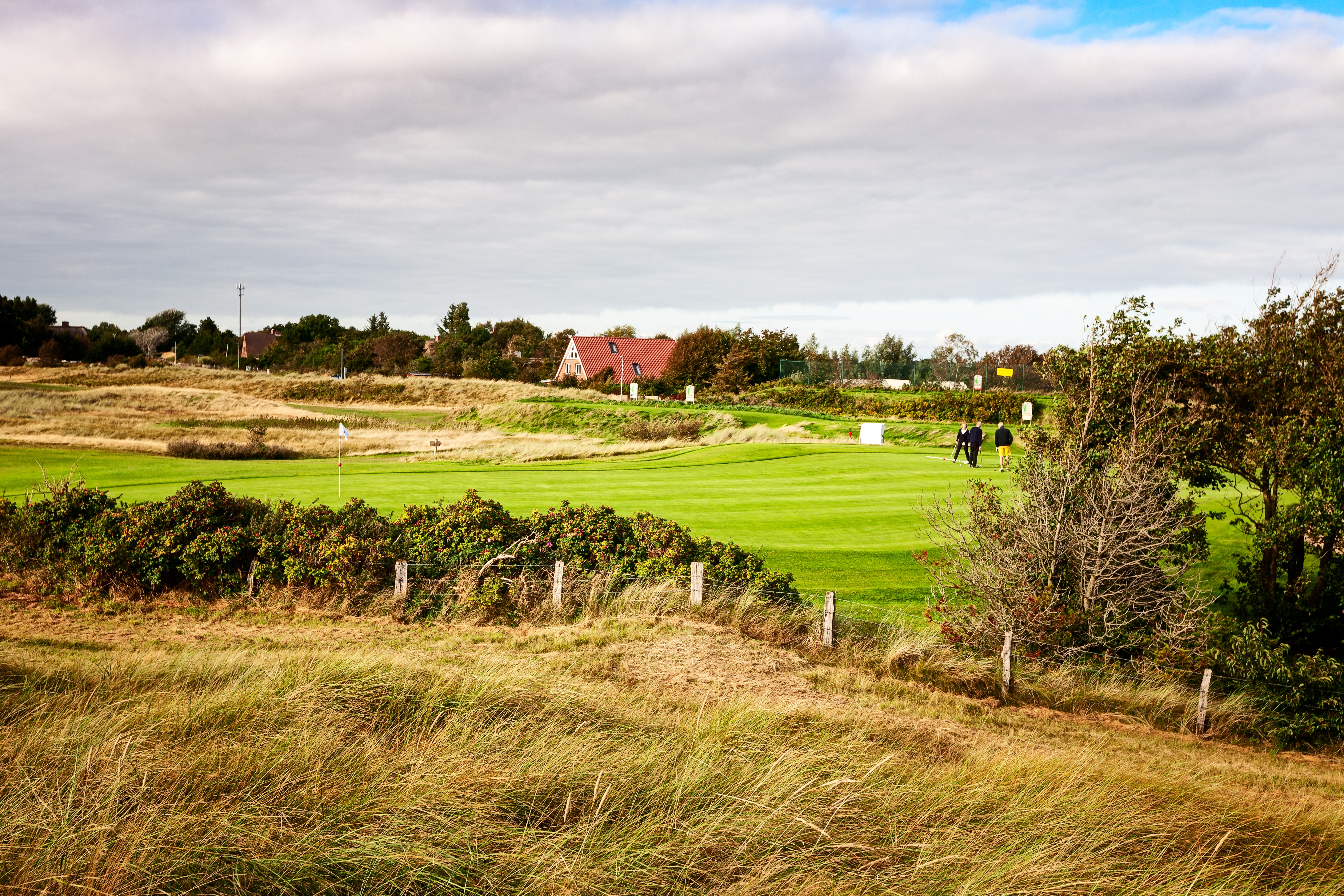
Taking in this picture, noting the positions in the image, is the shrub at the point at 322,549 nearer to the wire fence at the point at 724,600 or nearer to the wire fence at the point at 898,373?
the wire fence at the point at 724,600

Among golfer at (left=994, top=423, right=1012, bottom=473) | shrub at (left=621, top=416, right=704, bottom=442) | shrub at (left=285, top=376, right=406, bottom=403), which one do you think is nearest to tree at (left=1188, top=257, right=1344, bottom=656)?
golfer at (left=994, top=423, right=1012, bottom=473)

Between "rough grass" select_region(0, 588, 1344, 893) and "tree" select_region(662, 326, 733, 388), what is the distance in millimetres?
58305

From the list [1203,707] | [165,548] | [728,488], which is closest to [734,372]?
[728,488]

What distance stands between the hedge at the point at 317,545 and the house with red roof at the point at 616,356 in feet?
226

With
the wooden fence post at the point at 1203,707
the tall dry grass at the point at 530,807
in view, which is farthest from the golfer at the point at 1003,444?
the tall dry grass at the point at 530,807

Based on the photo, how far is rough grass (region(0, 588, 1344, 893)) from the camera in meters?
3.46

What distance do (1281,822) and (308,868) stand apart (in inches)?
190

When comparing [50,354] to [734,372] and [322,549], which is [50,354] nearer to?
[734,372]

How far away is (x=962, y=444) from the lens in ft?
94.4

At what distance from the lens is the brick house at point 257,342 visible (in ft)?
385

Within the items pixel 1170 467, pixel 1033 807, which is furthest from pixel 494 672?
pixel 1170 467

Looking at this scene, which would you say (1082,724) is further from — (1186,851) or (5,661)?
(5,661)

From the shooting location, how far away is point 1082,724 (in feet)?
33.8

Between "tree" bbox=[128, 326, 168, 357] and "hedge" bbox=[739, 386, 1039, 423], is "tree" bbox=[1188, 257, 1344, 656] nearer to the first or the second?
"hedge" bbox=[739, 386, 1039, 423]
